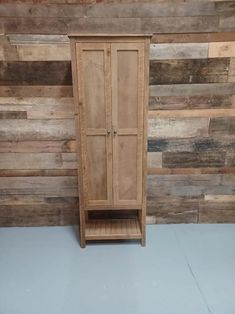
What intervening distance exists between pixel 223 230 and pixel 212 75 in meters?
1.55

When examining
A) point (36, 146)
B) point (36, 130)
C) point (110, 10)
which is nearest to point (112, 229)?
point (36, 146)

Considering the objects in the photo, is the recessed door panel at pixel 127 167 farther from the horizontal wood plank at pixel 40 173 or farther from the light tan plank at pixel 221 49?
the light tan plank at pixel 221 49

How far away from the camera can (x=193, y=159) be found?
2639 millimetres

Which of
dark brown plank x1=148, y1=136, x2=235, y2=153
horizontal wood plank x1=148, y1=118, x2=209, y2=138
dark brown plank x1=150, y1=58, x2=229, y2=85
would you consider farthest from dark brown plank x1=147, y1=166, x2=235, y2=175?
dark brown plank x1=150, y1=58, x2=229, y2=85

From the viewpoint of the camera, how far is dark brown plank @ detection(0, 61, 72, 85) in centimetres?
237

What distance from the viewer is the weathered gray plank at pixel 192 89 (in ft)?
8.03

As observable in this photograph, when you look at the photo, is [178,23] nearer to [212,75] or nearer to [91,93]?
[212,75]

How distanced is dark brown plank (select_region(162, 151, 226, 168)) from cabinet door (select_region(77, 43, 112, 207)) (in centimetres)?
70

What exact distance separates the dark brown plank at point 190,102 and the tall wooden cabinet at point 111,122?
0.43 meters

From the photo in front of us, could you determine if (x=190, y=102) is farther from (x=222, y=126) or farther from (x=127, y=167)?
(x=127, y=167)

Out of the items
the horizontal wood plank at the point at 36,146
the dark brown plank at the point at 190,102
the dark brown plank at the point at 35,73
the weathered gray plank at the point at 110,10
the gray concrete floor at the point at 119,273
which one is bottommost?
the gray concrete floor at the point at 119,273

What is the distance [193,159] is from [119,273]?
4.25 ft

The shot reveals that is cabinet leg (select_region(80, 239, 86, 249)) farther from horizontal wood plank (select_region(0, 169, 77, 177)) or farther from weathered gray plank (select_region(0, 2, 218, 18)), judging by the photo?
weathered gray plank (select_region(0, 2, 218, 18))

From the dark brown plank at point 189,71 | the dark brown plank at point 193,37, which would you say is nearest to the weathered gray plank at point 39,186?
the dark brown plank at point 189,71
